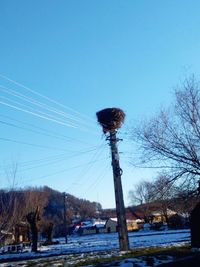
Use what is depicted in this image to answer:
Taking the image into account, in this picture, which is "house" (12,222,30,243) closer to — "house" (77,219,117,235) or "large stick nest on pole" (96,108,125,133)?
"large stick nest on pole" (96,108,125,133)

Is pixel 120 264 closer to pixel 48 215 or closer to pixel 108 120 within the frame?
pixel 108 120

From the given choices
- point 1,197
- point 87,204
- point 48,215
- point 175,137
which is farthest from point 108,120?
point 87,204

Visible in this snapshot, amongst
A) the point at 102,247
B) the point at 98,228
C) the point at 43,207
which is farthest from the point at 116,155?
the point at 98,228

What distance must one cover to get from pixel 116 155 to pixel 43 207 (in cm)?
4770

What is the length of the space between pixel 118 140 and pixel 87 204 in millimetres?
137947

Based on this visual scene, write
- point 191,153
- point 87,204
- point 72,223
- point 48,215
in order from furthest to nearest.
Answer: point 87,204, point 72,223, point 48,215, point 191,153

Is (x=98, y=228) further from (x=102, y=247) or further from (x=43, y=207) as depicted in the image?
(x=102, y=247)

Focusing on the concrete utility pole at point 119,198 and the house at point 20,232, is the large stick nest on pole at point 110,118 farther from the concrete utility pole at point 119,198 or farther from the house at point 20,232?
the house at point 20,232

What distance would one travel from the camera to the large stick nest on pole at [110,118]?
3041 centimetres

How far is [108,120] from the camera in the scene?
1203 inches

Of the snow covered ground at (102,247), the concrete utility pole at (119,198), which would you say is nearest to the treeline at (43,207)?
the snow covered ground at (102,247)

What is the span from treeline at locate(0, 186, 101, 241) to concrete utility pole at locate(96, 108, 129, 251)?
22.4 ft

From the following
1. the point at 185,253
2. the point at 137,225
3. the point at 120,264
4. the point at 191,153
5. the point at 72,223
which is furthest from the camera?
Answer: the point at 72,223

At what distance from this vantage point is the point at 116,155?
2898 cm
